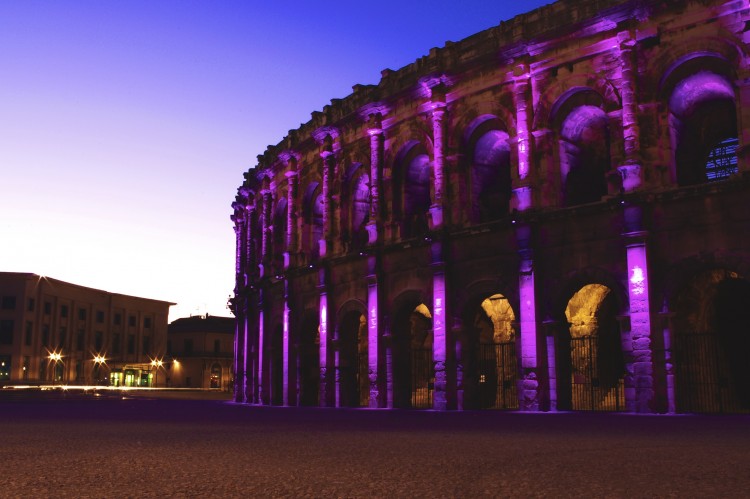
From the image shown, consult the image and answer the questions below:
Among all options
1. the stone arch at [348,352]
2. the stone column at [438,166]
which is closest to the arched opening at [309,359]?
the stone arch at [348,352]

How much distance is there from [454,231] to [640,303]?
214 inches

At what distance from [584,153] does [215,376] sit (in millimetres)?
57271

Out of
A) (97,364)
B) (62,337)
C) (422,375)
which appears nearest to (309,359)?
(422,375)

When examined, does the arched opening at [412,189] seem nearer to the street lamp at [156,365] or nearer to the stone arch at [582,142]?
the stone arch at [582,142]

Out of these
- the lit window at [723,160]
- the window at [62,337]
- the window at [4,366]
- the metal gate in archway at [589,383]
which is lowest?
the metal gate in archway at [589,383]

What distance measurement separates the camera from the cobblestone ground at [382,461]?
5691 mm

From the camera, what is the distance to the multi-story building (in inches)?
2842

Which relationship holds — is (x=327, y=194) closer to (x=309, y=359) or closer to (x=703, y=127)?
(x=309, y=359)

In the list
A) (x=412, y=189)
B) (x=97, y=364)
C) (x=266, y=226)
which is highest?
(x=266, y=226)

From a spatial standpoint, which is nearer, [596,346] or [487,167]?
[596,346]

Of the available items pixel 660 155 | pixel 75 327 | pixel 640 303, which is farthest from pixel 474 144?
pixel 75 327

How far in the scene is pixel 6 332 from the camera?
5956 cm

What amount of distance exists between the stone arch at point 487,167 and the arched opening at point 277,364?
33.1ft

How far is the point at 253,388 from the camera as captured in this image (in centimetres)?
3009
